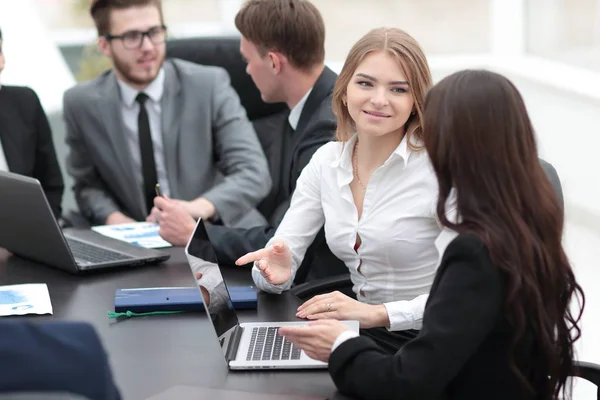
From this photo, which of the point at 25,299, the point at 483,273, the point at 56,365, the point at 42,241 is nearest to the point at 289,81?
the point at 42,241

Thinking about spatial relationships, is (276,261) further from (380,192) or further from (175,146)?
(175,146)

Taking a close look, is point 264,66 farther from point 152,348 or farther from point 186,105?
point 152,348

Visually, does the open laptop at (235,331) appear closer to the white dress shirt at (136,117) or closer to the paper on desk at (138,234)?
the paper on desk at (138,234)

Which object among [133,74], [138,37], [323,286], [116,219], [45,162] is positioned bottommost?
[116,219]

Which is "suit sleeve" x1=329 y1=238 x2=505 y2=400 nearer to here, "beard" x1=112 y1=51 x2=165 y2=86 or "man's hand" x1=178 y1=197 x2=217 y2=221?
"man's hand" x1=178 y1=197 x2=217 y2=221

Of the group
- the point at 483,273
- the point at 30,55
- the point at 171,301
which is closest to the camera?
the point at 483,273

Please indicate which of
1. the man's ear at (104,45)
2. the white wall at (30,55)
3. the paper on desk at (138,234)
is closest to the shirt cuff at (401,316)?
the paper on desk at (138,234)

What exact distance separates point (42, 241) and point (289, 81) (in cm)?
92

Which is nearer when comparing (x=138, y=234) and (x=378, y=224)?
(x=378, y=224)

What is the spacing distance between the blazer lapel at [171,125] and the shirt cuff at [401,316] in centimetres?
151

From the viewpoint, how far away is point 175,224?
243cm

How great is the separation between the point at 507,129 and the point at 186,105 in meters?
1.92

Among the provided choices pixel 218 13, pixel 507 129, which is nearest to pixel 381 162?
pixel 507 129

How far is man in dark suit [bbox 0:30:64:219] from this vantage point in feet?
9.69
